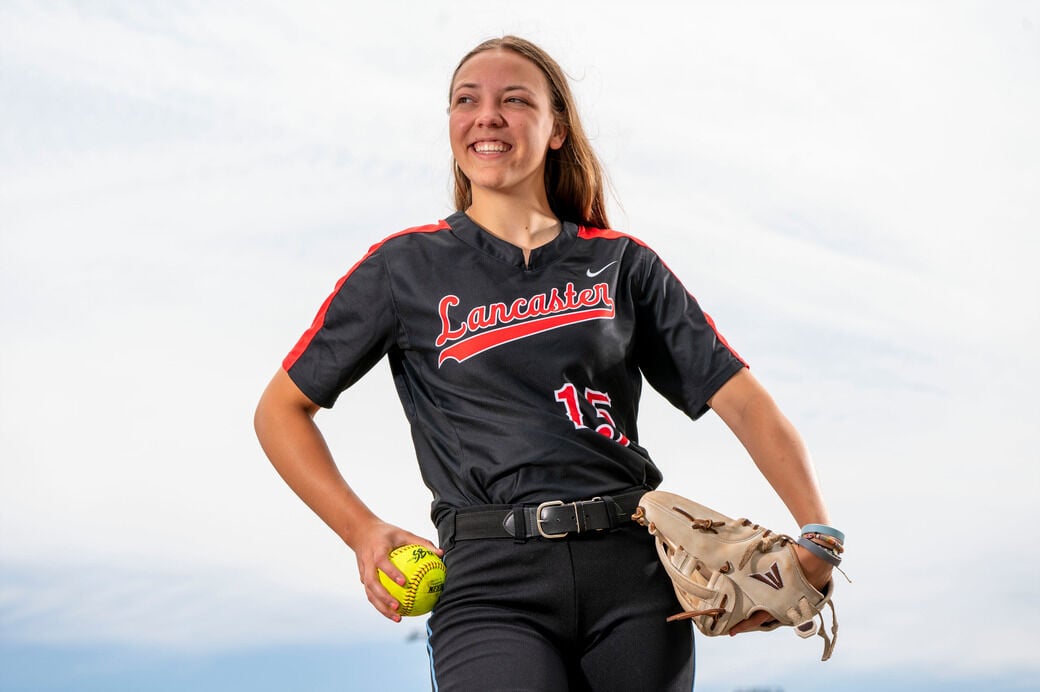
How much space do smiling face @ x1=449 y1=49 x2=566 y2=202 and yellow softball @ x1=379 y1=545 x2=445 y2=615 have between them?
89 cm

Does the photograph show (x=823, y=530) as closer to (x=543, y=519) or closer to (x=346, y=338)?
(x=543, y=519)

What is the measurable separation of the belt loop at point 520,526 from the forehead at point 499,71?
1021mm

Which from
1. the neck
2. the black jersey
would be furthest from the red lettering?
the neck

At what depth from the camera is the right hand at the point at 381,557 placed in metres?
2.53

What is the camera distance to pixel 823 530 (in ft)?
8.70

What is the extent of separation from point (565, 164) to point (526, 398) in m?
0.74

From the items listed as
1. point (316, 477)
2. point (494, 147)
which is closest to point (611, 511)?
point (316, 477)

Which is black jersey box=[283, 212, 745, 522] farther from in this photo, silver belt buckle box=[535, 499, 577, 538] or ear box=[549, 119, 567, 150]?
ear box=[549, 119, 567, 150]

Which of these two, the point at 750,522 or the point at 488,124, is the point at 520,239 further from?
the point at 750,522

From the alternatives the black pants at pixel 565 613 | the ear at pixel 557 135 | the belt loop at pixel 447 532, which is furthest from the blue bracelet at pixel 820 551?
the ear at pixel 557 135

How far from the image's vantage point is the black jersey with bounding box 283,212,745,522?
2.63 metres

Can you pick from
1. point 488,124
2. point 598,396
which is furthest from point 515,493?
point 488,124

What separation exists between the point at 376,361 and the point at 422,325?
0.16m

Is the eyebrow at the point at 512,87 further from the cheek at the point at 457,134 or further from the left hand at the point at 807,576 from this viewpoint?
the left hand at the point at 807,576
